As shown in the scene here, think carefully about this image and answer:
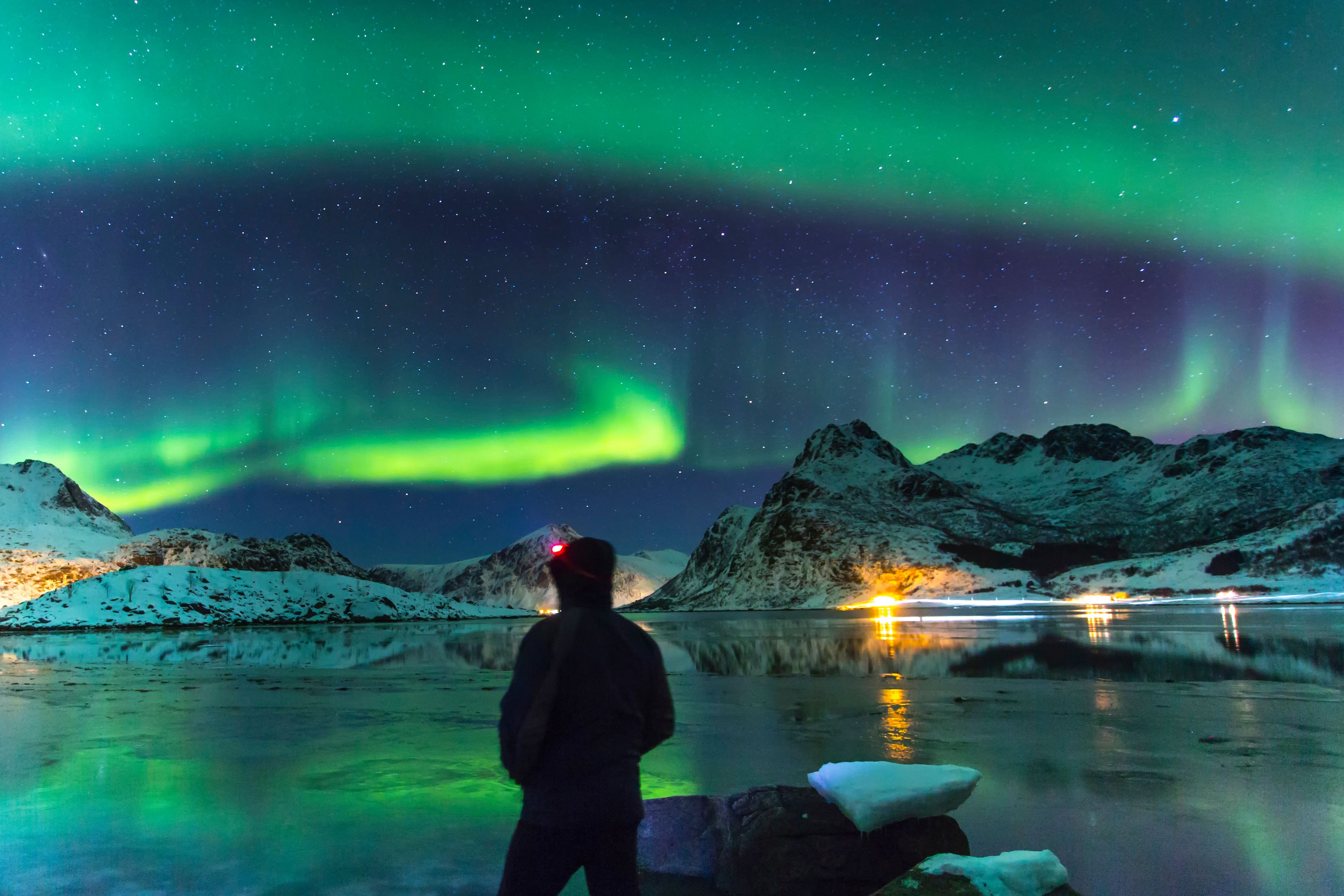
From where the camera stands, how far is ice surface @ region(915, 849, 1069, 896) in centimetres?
484

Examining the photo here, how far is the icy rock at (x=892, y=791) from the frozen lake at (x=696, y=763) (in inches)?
29.2

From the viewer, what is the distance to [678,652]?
34.6 metres

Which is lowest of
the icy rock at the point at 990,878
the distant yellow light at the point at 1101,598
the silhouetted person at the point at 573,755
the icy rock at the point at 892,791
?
the distant yellow light at the point at 1101,598

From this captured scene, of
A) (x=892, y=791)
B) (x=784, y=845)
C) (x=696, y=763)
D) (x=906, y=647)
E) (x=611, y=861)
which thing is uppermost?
(x=611, y=861)

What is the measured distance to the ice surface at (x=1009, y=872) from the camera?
4.84 m

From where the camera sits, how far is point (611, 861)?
3.82m

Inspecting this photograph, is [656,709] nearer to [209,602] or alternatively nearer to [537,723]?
[537,723]

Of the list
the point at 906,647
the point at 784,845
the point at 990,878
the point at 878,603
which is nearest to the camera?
the point at 990,878

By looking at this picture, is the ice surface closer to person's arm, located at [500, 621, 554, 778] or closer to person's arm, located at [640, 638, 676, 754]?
person's arm, located at [640, 638, 676, 754]

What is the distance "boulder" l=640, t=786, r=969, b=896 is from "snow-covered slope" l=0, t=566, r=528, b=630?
107 m

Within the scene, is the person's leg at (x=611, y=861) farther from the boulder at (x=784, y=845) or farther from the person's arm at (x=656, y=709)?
the boulder at (x=784, y=845)

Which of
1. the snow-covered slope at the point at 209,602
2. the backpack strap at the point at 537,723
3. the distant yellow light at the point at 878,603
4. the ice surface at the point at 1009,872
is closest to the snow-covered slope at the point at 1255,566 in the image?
the distant yellow light at the point at 878,603

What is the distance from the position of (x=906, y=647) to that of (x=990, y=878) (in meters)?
31.8

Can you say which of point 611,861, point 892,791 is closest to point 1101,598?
point 892,791
